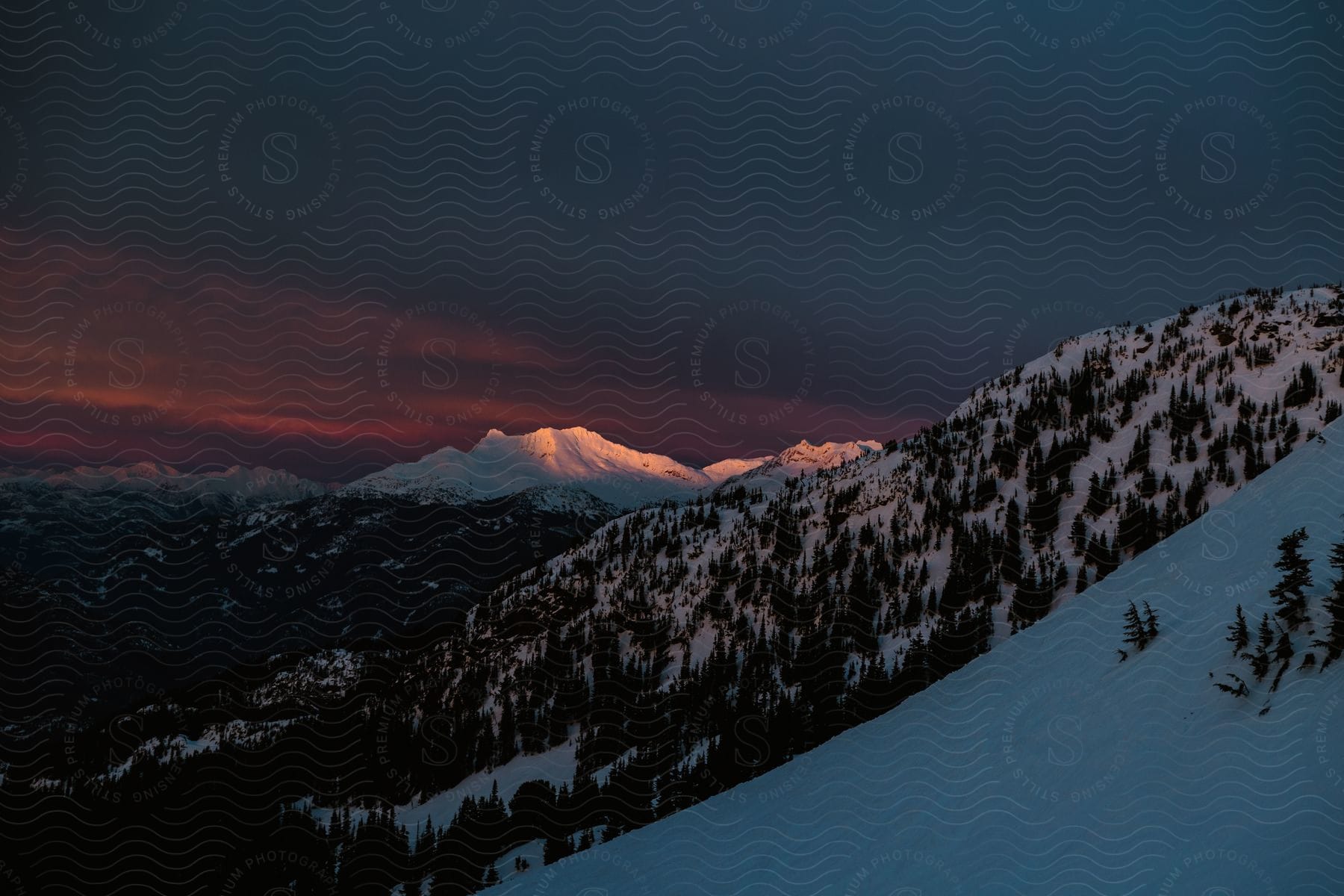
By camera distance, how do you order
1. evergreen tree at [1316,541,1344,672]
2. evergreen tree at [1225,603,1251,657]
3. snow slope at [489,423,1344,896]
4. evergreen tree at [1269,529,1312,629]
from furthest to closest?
evergreen tree at [1225,603,1251,657] → evergreen tree at [1269,529,1312,629] → evergreen tree at [1316,541,1344,672] → snow slope at [489,423,1344,896]

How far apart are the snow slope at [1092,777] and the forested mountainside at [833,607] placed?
84.0 feet

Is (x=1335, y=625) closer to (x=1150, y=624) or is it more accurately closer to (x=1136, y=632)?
(x=1150, y=624)

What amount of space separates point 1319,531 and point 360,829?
143640 mm

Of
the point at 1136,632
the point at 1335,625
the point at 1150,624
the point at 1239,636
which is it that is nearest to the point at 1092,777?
the point at 1239,636

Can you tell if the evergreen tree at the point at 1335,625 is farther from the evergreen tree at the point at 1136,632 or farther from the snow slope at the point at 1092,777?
the evergreen tree at the point at 1136,632

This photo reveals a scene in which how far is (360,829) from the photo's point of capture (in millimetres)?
135375

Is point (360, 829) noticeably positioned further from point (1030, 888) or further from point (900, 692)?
Result: point (1030, 888)

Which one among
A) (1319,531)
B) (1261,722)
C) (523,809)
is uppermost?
(1319,531)

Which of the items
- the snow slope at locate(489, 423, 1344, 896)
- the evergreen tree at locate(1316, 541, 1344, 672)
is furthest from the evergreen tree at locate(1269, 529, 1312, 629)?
the evergreen tree at locate(1316, 541, 1344, 672)

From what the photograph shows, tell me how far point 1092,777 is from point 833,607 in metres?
108

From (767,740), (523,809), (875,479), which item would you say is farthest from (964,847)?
(875,479)

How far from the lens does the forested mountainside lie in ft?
317

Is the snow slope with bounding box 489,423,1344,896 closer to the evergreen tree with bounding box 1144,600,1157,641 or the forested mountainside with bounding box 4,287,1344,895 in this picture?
the evergreen tree with bounding box 1144,600,1157,641

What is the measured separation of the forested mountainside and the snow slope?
84.0 feet
